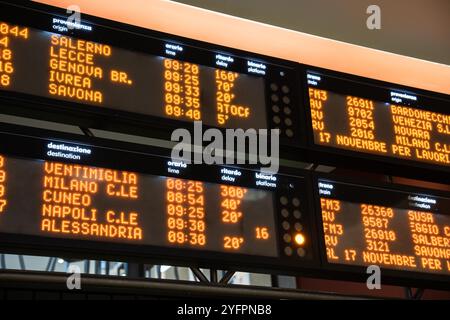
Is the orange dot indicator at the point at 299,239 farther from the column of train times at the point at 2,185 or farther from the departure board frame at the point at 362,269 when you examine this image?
the column of train times at the point at 2,185

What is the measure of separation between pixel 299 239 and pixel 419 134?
3.54 ft

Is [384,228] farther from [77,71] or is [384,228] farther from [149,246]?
[77,71]

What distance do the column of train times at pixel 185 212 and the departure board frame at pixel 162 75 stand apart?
29 centimetres

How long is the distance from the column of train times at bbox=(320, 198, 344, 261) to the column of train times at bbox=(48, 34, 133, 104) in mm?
1145

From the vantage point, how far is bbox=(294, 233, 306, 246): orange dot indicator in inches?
140

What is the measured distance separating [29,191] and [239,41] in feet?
5.82

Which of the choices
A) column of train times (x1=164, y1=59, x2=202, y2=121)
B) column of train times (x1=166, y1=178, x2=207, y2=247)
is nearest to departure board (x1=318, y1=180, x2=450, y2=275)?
column of train times (x1=166, y1=178, x2=207, y2=247)

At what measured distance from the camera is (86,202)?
3.20 metres

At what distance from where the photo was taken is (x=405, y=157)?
4043 mm

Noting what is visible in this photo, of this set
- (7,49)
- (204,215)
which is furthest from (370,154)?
(7,49)

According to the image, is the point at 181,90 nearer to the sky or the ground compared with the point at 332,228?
nearer to the sky

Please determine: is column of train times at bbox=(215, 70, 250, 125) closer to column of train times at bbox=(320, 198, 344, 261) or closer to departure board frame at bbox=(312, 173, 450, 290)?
departure board frame at bbox=(312, 173, 450, 290)

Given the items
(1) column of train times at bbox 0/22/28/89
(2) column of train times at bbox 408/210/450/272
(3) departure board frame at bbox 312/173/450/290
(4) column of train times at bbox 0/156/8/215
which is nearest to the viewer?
(4) column of train times at bbox 0/156/8/215

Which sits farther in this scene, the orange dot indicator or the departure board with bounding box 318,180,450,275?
the departure board with bounding box 318,180,450,275
